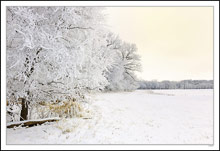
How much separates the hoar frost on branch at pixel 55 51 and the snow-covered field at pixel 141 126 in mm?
726

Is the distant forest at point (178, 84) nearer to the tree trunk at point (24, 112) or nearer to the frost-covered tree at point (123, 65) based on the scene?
the frost-covered tree at point (123, 65)

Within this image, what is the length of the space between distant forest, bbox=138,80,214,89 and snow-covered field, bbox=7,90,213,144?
0.39 ft

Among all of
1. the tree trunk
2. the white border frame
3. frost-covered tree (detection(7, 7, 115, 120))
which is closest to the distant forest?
the white border frame

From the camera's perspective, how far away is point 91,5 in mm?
3324

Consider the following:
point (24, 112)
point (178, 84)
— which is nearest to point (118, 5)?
point (178, 84)

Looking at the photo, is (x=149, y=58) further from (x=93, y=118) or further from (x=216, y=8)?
(x=93, y=118)

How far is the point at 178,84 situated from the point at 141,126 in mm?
1299

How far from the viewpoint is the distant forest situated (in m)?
3.48

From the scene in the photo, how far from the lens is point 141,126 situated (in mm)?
3609

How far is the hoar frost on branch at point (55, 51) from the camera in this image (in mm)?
2904

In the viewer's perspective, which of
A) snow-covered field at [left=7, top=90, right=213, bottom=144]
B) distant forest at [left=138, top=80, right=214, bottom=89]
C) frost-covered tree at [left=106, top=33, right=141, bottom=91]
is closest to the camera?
snow-covered field at [left=7, top=90, right=213, bottom=144]

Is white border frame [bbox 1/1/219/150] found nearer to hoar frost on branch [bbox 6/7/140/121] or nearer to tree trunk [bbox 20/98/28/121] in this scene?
hoar frost on branch [bbox 6/7/140/121]

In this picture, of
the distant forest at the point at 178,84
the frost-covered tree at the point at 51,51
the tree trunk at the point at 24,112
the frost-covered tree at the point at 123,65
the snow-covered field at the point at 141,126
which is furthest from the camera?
the frost-covered tree at the point at 123,65

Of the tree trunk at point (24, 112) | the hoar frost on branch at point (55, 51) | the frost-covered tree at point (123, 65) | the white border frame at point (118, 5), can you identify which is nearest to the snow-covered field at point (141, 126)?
the white border frame at point (118, 5)
